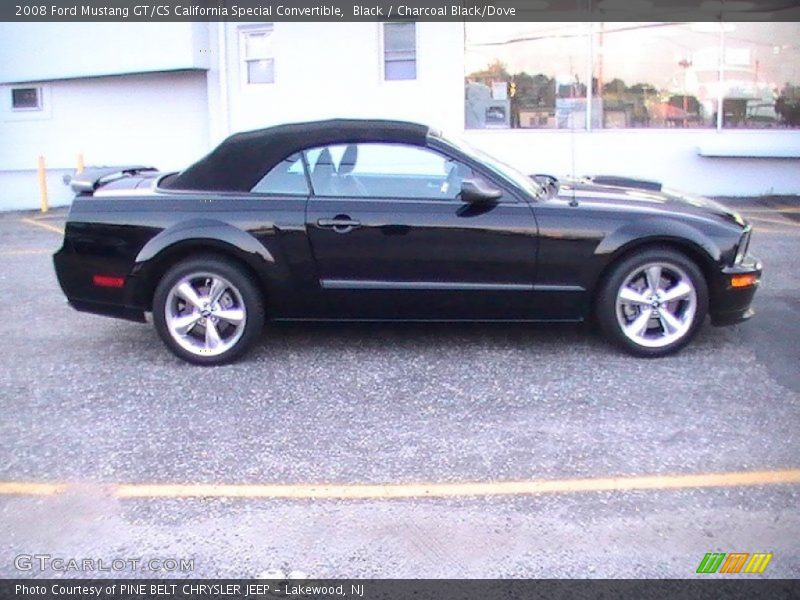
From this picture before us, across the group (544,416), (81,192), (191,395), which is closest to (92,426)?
(191,395)

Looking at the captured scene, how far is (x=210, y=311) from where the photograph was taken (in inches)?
236

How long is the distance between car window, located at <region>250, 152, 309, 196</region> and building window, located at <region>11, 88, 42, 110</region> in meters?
13.4

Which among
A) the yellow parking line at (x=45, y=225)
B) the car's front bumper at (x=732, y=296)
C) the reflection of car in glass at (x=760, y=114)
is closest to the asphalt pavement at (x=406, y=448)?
the car's front bumper at (x=732, y=296)

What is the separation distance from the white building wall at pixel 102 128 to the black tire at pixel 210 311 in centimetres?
1122

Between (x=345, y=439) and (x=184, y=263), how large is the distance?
1865 millimetres

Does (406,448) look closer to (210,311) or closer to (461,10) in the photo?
(210,311)

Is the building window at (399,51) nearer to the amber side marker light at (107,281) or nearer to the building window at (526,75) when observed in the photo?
the building window at (526,75)

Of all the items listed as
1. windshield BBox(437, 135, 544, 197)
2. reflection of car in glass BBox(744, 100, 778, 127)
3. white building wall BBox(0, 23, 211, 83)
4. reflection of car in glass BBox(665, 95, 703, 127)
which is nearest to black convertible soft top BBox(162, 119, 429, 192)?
windshield BBox(437, 135, 544, 197)

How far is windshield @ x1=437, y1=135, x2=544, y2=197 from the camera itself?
20.0ft

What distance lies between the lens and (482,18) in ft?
47.0

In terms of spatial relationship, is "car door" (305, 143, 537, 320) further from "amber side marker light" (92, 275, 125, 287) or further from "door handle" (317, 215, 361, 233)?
"amber side marker light" (92, 275, 125, 287)

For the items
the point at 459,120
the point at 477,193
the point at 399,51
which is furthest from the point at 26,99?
the point at 477,193

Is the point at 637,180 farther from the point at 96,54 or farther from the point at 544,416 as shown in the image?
the point at 96,54

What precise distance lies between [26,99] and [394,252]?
14.4 m
